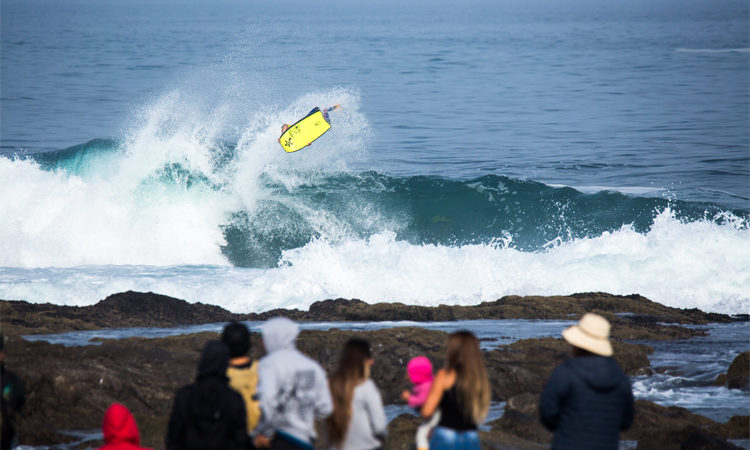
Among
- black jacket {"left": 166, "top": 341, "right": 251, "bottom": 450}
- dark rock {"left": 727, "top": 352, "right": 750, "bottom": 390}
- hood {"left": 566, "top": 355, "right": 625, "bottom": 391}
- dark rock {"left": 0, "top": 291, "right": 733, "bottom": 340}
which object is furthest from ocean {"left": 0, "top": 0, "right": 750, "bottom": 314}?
hood {"left": 566, "top": 355, "right": 625, "bottom": 391}

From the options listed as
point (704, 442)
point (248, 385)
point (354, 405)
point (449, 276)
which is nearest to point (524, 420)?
point (704, 442)

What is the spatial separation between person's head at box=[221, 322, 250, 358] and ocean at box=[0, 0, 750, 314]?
417 inches

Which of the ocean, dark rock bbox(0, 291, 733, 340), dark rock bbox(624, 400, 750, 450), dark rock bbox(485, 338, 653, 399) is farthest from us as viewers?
the ocean

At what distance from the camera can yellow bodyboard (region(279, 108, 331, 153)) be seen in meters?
22.5

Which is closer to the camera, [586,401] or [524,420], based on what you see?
[586,401]

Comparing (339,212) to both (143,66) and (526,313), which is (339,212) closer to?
(526,313)

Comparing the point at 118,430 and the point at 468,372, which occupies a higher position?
the point at 468,372

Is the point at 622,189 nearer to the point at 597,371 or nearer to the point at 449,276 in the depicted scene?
the point at 449,276

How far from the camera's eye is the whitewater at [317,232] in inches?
670

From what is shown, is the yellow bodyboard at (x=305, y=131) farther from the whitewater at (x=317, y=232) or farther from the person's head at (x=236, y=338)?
the person's head at (x=236, y=338)

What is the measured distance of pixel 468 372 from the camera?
5.09m

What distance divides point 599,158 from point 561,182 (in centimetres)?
486

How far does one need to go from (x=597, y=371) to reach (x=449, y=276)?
41.1 feet

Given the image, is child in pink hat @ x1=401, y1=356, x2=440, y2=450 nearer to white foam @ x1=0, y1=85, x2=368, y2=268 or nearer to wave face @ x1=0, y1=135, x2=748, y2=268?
wave face @ x1=0, y1=135, x2=748, y2=268
